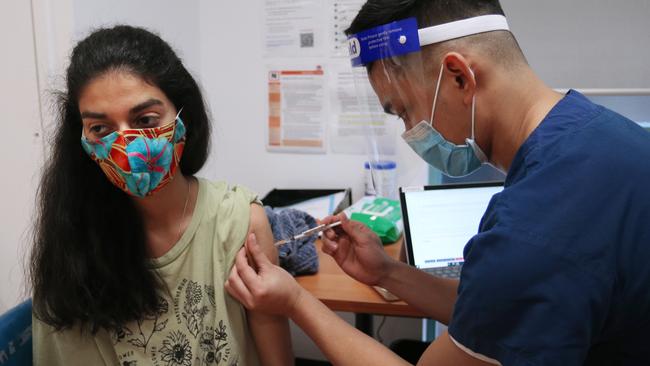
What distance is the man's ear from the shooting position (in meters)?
0.82

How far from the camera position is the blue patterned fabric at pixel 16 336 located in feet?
3.55

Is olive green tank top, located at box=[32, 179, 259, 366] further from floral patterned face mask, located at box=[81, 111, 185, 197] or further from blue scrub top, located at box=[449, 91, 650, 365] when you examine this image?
blue scrub top, located at box=[449, 91, 650, 365]

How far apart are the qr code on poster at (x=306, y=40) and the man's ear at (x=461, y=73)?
1483 mm

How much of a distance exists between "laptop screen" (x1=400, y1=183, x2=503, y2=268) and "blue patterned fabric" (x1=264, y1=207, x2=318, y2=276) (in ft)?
1.06

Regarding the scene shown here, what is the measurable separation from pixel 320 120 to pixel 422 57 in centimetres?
144

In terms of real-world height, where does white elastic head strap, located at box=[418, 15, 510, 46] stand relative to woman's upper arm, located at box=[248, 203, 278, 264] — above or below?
above

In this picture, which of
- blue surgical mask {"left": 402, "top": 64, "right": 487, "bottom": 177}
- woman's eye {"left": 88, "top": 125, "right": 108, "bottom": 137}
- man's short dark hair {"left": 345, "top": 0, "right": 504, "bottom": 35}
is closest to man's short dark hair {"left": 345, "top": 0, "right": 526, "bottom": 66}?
man's short dark hair {"left": 345, "top": 0, "right": 504, "bottom": 35}

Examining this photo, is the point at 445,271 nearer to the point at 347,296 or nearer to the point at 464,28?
the point at 347,296

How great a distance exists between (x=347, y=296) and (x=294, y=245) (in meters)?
0.24

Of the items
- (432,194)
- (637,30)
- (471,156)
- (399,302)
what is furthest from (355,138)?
(471,156)

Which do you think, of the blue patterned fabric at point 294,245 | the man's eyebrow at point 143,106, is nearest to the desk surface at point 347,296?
the blue patterned fabric at point 294,245

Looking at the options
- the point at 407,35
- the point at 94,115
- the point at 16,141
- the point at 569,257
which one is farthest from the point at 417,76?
the point at 16,141

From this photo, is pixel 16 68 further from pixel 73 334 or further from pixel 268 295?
pixel 268 295

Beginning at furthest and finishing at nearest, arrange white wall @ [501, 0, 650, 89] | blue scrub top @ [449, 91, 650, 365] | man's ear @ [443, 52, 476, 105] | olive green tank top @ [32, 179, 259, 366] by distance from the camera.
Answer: white wall @ [501, 0, 650, 89]
olive green tank top @ [32, 179, 259, 366]
man's ear @ [443, 52, 476, 105]
blue scrub top @ [449, 91, 650, 365]
